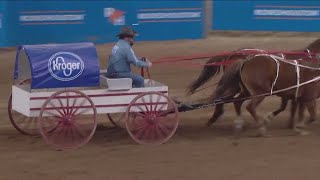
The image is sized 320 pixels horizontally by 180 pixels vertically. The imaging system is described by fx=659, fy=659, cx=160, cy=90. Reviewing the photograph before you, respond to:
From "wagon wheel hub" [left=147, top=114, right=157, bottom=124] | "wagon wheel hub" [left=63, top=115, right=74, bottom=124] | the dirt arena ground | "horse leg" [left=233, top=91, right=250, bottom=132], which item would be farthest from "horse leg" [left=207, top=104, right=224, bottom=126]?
"wagon wheel hub" [left=63, top=115, right=74, bottom=124]

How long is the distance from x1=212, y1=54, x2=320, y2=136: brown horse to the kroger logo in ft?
7.44

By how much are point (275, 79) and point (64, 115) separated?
Answer: 2.95 metres

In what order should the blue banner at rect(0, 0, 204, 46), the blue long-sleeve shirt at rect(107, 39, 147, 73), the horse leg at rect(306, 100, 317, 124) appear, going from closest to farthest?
the blue long-sleeve shirt at rect(107, 39, 147, 73), the horse leg at rect(306, 100, 317, 124), the blue banner at rect(0, 0, 204, 46)

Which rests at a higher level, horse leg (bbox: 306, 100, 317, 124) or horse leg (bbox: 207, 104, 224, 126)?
horse leg (bbox: 306, 100, 317, 124)

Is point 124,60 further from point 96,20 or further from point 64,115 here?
point 96,20

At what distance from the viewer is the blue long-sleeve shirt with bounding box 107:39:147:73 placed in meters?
8.59

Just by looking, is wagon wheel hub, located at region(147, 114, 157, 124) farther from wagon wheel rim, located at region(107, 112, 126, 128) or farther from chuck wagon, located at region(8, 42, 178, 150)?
wagon wheel rim, located at region(107, 112, 126, 128)

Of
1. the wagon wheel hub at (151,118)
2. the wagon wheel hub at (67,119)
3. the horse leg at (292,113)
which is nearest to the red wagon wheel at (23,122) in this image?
the wagon wheel hub at (67,119)

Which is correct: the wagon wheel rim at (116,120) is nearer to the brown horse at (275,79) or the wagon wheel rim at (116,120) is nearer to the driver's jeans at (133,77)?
the driver's jeans at (133,77)

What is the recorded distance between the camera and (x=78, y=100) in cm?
821

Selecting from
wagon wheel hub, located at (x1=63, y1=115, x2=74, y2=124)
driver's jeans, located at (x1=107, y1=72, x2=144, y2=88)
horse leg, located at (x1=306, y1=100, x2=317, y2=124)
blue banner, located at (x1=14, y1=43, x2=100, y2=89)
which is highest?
blue banner, located at (x1=14, y1=43, x2=100, y2=89)

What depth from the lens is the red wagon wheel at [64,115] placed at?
8.12 meters

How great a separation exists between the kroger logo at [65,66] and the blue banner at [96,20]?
335 inches

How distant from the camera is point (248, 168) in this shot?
7.38 meters
